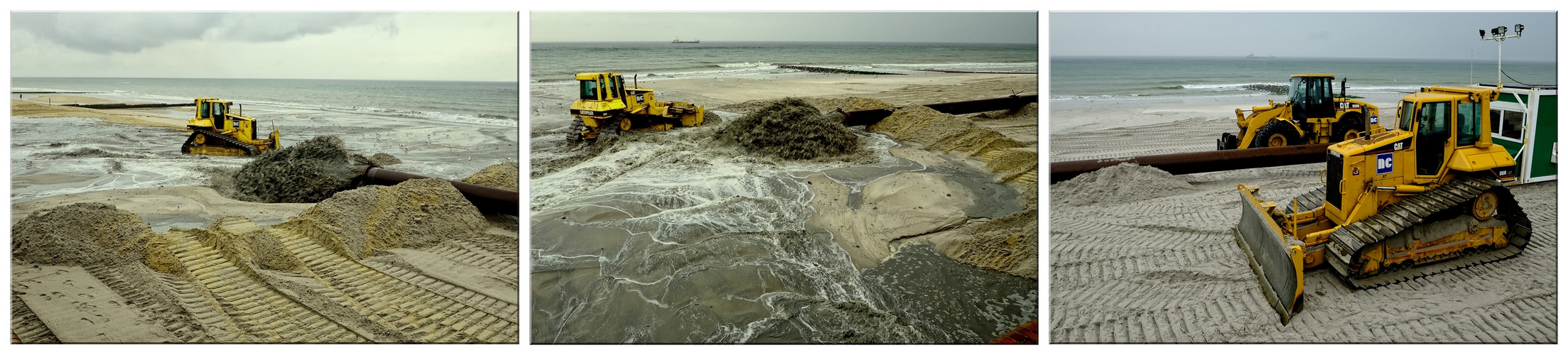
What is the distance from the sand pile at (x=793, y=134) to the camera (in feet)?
22.0

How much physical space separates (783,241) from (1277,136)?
5826 millimetres

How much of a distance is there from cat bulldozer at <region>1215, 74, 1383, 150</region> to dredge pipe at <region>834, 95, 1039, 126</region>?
8.13ft

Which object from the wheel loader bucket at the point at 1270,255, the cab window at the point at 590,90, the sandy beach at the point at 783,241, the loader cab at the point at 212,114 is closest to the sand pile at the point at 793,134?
the sandy beach at the point at 783,241

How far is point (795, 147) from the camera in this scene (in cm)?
669

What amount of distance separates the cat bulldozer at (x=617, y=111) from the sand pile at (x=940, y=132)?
226 centimetres

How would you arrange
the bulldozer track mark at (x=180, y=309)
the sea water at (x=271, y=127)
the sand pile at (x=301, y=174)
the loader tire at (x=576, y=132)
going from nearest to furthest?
the bulldozer track mark at (x=180, y=309)
the sea water at (x=271, y=127)
the sand pile at (x=301, y=174)
the loader tire at (x=576, y=132)

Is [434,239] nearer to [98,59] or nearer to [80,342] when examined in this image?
[80,342]

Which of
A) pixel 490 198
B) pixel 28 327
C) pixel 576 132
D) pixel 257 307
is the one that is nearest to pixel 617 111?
pixel 576 132

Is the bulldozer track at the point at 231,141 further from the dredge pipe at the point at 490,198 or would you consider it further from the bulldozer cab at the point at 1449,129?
the bulldozer cab at the point at 1449,129

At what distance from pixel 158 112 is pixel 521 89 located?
5425mm

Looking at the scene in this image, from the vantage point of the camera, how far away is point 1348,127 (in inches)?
288

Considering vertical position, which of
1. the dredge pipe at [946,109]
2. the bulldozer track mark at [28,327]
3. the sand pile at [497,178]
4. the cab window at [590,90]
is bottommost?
the bulldozer track mark at [28,327]

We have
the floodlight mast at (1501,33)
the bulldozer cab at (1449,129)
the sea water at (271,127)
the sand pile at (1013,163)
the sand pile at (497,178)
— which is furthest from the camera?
the sand pile at (497,178)

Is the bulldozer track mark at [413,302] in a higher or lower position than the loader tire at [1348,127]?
lower
